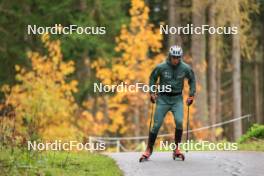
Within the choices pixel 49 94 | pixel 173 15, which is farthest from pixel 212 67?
pixel 49 94

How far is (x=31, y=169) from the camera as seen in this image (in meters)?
12.3

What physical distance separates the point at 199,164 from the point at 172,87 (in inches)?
61.3

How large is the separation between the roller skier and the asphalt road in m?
0.44

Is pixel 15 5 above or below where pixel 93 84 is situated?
above

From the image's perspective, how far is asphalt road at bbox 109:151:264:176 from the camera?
42.7ft

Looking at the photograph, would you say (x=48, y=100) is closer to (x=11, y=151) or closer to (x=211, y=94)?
Answer: (x=211, y=94)

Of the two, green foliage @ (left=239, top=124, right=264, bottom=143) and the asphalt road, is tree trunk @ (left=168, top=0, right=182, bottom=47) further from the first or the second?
the asphalt road

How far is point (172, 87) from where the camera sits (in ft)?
48.7

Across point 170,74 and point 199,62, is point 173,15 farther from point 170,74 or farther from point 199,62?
point 170,74

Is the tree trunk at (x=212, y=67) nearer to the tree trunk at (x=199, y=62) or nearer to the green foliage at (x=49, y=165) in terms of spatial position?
the tree trunk at (x=199, y=62)

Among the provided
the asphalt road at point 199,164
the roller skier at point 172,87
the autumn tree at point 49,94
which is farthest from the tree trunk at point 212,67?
the roller skier at point 172,87

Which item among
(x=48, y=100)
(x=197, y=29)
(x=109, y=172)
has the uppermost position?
(x=197, y=29)

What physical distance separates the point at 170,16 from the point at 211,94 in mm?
3616

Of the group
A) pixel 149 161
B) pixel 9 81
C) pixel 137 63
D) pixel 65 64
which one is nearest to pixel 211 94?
pixel 137 63
